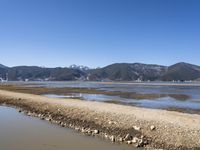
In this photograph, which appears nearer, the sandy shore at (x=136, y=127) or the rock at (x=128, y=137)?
the sandy shore at (x=136, y=127)

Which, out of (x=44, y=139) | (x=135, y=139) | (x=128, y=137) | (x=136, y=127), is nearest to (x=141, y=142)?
(x=135, y=139)

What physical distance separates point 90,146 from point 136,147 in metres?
2.74

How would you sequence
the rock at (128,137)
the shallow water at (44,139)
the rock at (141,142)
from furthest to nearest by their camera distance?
the rock at (128,137)
the rock at (141,142)
the shallow water at (44,139)

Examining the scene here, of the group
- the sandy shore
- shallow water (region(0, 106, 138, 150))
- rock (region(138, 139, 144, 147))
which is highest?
the sandy shore

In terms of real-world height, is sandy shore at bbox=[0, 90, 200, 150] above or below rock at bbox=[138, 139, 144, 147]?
above

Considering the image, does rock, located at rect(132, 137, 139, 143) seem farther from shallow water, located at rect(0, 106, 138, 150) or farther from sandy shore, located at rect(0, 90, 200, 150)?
shallow water, located at rect(0, 106, 138, 150)

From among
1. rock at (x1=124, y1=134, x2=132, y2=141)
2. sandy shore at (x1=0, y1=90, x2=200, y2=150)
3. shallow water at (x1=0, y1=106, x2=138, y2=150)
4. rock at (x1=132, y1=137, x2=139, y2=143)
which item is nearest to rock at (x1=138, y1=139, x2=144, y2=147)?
sandy shore at (x1=0, y1=90, x2=200, y2=150)

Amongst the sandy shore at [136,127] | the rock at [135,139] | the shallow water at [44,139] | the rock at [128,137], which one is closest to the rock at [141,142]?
the sandy shore at [136,127]

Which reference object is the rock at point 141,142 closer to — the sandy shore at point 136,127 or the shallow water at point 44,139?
the sandy shore at point 136,127

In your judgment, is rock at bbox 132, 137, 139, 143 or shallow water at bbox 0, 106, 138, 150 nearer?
shallow water at bbox 0, 106, 138, 150

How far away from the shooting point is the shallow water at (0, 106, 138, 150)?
1537 cm

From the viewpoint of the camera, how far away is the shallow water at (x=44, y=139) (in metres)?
15.4

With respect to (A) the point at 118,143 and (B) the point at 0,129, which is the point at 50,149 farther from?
(B) the point at 0,129

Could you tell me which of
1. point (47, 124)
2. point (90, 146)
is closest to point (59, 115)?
point (47, 124)
